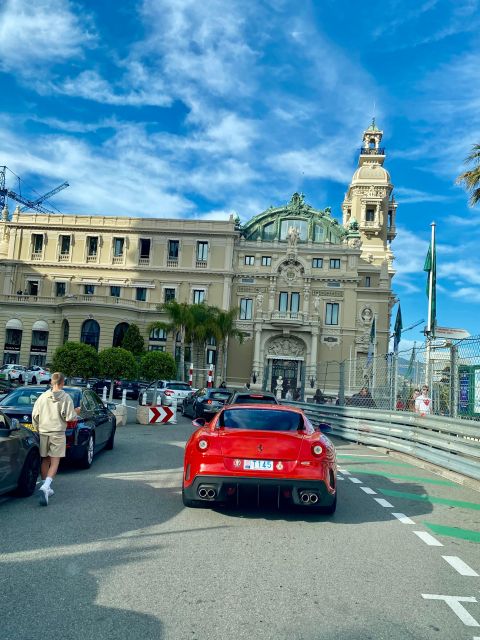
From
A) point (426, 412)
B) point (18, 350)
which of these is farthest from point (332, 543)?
point (18, 350)

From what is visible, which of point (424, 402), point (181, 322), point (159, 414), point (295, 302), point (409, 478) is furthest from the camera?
point (295, 302)

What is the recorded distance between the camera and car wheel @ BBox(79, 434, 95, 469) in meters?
10.7

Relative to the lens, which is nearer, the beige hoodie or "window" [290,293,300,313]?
the beige hoodie

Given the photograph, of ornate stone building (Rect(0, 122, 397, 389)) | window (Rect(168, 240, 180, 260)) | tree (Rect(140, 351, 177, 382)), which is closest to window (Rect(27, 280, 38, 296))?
ornate stone building (Rect(0, 122, 397, 389))

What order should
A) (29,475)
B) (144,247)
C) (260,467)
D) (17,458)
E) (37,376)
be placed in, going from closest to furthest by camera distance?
(260,467) → (17,458) → (29,475) → (37,376) → (144,247)

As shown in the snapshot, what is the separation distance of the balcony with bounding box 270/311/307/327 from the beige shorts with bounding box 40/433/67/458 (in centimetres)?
5249

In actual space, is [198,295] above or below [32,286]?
below

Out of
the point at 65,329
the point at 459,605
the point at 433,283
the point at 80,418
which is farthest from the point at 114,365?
the point at 65,329

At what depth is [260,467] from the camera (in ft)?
23.9

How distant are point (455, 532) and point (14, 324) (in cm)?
5692

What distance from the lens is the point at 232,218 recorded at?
63.4m

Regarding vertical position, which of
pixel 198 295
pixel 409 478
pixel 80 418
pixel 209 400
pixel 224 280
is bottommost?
pixel 409 478

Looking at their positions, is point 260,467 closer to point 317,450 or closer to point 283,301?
point 317,450

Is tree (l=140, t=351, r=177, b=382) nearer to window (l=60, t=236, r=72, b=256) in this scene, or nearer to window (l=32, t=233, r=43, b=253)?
window (l=60, t=236, r=72, b=256)
